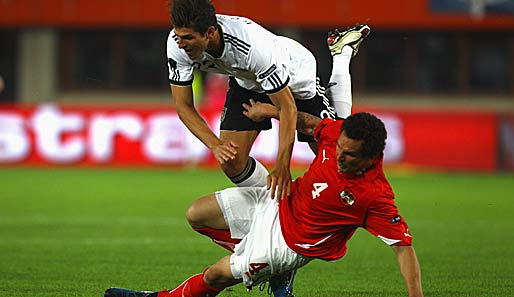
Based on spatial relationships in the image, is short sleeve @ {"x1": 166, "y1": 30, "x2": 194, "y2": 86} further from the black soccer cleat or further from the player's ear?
the black soccer cleat

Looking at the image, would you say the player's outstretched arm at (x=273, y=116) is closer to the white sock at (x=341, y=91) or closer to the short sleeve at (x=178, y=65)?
the short sleeve at (x=178, y=65)

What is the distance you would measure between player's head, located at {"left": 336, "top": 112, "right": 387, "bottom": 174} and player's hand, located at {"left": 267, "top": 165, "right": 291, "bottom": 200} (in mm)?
521

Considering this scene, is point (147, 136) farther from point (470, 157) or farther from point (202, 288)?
point (202, 288)

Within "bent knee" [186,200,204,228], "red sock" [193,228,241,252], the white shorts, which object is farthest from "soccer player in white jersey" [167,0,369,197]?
"red sock" [193,228,241,252]

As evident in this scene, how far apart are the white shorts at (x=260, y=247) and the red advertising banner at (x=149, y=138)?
42.5 ft

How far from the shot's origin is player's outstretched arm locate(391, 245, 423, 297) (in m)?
5.70

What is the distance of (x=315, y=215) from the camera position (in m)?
6.04

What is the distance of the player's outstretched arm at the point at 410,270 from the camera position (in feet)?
18.7

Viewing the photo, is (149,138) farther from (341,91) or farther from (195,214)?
(195,214)

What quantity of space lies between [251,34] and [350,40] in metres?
1.47

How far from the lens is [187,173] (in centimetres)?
1911

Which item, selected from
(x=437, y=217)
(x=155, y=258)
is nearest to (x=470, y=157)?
(x=437, y=217)

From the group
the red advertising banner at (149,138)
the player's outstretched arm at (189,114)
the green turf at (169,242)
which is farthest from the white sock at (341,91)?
the red advertising banner at (149,138)

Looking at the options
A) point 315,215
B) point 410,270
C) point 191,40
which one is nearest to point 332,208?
point 315,215
